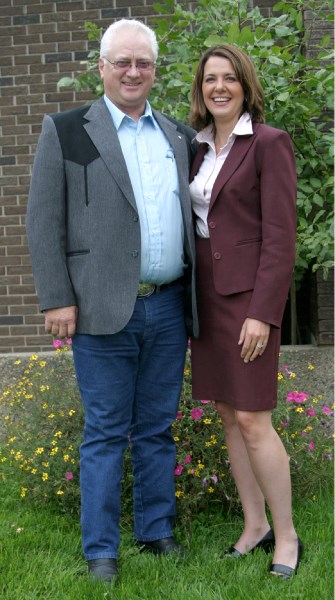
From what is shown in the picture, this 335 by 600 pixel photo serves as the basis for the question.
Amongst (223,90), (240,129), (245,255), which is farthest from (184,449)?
(223,90)

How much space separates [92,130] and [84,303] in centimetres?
68

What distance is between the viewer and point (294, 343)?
538cm

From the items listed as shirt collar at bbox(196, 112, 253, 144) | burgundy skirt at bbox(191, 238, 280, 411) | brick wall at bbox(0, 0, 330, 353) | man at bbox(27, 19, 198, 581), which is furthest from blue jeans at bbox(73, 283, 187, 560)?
brick wall at bbox(0, 0, 330, 353)

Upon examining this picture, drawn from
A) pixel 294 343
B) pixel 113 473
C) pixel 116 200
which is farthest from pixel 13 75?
pixel 113 473

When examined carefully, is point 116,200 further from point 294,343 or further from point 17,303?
point 17,303

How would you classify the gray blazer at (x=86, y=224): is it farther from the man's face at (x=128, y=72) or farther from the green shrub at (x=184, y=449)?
the green shrub at (x=184, y=449)

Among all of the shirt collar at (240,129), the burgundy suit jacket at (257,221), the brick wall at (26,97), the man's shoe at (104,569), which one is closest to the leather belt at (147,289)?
the burgundy suit jacket at (257,221)

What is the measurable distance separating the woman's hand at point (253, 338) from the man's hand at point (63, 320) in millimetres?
664

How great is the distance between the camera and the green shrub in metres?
3.78

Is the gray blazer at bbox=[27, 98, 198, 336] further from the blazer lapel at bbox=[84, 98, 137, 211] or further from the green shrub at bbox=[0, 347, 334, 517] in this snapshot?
the green shrub at bbox=[0, 347, 334, 517]

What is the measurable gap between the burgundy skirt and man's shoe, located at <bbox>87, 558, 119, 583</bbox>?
2.50 ft

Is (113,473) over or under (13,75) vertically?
under

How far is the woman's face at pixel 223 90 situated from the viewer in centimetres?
308

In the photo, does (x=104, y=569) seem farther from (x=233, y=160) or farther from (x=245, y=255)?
(x=233, y=160)
